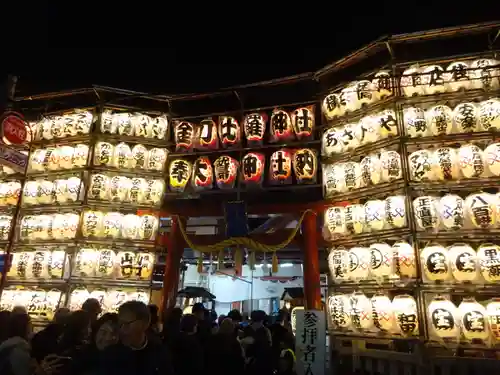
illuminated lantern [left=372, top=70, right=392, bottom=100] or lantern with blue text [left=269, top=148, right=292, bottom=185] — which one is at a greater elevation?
illuminated lantern [left=372, top=70, right=392, bottom=100]

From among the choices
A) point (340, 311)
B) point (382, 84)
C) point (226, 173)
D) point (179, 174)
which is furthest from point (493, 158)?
point (179, 174)

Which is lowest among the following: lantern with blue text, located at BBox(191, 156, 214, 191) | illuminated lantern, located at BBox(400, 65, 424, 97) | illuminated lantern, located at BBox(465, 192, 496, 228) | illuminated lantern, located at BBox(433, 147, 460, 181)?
illuminated lantern, located at BBox(465, 192, 496, 228)

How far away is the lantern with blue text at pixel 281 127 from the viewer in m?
12.2

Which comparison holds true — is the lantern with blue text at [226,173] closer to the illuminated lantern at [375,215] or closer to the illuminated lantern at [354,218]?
the illuminated lantern at [354,218]

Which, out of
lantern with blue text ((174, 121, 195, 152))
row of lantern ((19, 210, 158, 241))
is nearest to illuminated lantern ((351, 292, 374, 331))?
row of lantern ((19, 210, 158, 241))

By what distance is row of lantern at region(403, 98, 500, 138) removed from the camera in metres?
8.58

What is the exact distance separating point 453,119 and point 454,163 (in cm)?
108

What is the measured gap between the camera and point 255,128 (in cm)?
1251

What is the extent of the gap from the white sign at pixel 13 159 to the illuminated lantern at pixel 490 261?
12.2m

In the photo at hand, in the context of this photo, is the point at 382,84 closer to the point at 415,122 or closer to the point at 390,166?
the point at 415,122

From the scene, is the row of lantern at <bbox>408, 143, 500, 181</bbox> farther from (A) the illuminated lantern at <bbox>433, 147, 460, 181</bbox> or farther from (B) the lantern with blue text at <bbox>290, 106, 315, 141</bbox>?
(B) the lantern with blue text at <bbox>290, 106, 315, 141</bbox>

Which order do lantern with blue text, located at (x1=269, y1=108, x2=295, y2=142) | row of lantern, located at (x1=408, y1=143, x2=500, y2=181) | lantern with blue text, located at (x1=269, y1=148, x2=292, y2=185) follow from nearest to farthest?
1. row of lantern, located at (x1=408, y1=143, x2=500, y2=181)
2. lantern with blue text, located at (x1=269, y1=148, x2=292, y2=185)
3. lantern with blue text, located at (x1=269, y1=108, x2=295, y2=142)

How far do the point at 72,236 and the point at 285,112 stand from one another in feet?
24.3

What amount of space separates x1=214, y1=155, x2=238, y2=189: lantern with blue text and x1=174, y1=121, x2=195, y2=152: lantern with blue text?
1289 millimetres
